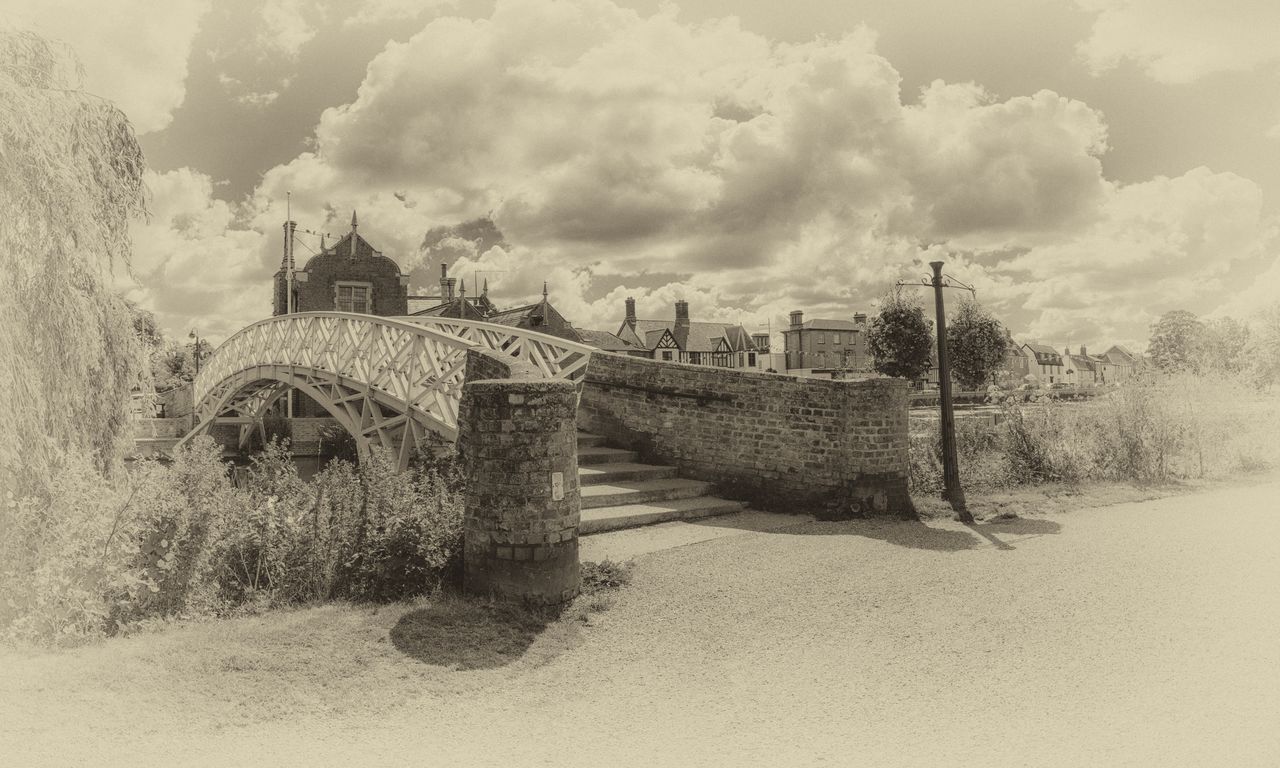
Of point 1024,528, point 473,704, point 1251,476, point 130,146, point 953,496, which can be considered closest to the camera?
point 473,704

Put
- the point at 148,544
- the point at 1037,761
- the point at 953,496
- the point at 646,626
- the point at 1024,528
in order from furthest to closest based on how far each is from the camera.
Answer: the point at 953,496 → the point at 1024,528 → the point at 148,544 → the point at 646,626 → the point at 1037,761

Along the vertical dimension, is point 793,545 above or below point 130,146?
below

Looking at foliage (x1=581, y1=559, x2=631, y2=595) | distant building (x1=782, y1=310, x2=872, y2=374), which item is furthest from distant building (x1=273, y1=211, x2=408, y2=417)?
distant building (x1=782, y1=310, x2=872, y2=374)

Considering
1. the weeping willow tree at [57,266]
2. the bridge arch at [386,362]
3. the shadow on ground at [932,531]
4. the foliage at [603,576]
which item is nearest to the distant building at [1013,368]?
the shadow on ground at [932,531]

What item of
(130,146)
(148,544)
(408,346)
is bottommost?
(148,544)

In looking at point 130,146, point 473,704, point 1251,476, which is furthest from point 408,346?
point 1251,476

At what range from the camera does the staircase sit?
8.20m

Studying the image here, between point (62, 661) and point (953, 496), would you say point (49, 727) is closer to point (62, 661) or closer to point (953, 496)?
point (62, 661)

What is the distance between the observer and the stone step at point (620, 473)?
9.47 metres

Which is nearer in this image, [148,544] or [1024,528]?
[148,544]

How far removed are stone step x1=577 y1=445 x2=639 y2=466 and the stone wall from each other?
219 millimetres

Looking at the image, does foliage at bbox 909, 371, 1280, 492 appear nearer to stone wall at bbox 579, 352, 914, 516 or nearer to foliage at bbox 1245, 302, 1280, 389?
foliage at bbox 1245, 302, 1280, 389

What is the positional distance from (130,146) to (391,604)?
526 cm

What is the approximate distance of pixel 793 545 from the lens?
743cm
